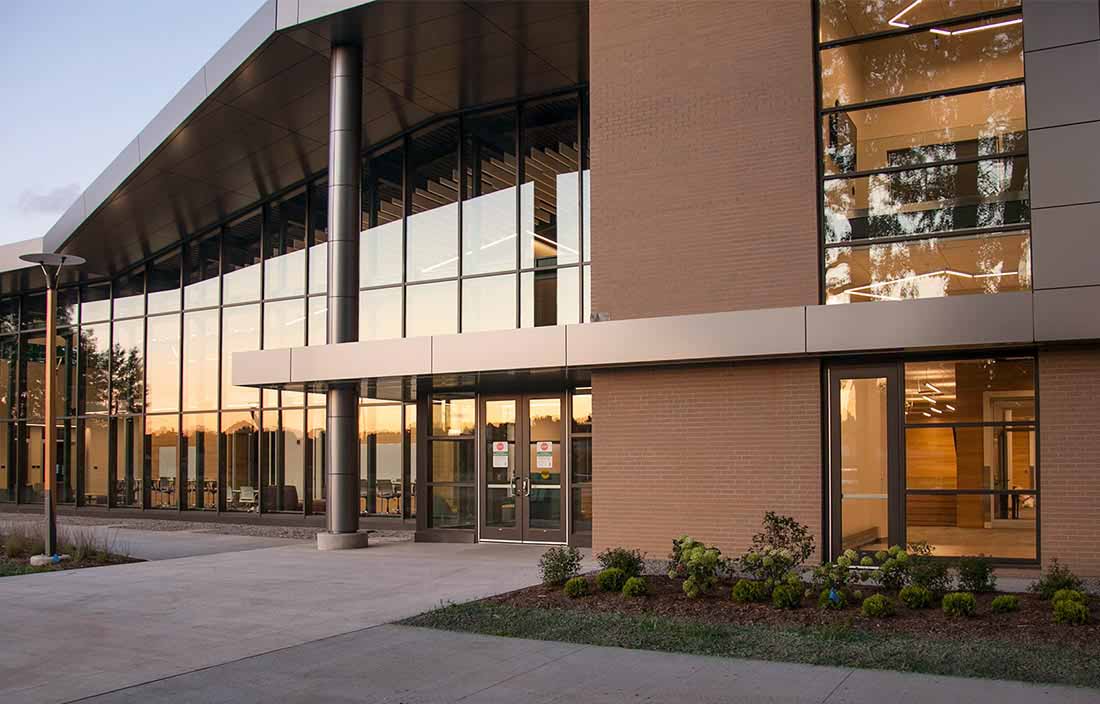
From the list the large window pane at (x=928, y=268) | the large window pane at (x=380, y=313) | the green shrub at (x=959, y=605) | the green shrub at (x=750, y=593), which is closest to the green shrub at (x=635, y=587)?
the green shrub at (x=750, y=593)

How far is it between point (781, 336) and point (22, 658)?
947 cm

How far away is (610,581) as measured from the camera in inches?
464

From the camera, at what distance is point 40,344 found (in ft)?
103

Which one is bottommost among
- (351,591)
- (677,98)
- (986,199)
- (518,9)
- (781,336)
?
(351,591)

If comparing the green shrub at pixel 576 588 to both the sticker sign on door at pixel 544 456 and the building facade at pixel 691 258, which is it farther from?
the sticker sign on door at pixel 544 456

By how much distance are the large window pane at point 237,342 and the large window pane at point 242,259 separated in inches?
14.2

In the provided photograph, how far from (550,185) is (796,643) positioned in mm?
12441

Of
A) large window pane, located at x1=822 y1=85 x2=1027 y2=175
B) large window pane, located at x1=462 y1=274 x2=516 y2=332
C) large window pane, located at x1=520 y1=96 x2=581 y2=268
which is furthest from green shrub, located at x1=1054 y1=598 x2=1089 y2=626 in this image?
large window pane, located at x1=462 y1=274 x2=516 y2=332

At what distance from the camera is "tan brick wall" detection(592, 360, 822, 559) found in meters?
14.4

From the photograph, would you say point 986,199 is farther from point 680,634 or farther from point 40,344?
point 40,344

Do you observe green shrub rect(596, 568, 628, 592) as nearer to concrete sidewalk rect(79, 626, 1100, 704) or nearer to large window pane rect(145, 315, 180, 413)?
concrete sidewalk rect(79, 626, 1100, 704)

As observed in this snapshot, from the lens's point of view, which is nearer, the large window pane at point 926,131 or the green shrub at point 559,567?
the green shrub at point 559,567

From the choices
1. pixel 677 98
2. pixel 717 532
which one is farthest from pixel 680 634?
pixel 677 98

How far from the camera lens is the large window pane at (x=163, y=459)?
26.6m
